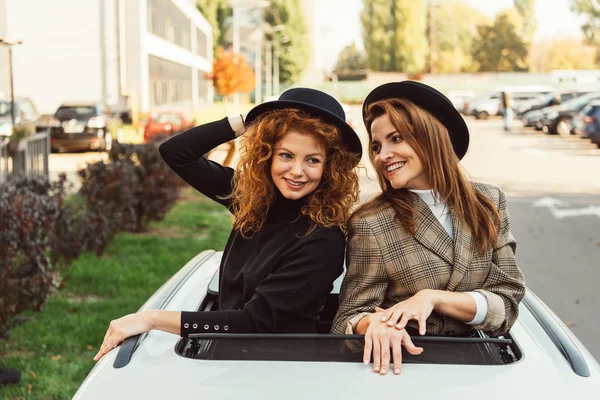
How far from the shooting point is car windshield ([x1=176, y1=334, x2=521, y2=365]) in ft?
7.57

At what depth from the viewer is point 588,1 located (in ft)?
230

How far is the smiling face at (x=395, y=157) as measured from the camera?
275 centimetres

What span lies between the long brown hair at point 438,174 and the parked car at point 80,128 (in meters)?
21.3

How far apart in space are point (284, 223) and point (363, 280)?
0.35m

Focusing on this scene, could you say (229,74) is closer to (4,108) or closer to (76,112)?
(76,112)

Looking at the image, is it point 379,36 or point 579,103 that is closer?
point 579,103

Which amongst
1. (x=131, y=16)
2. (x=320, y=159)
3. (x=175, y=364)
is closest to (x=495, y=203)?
(x=320, y=159)

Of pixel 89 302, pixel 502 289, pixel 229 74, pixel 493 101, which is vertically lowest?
pixel 89 302

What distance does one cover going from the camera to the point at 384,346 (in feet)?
7.35

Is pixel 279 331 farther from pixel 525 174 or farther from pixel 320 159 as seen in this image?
pixel 525 174

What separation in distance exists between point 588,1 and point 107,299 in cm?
7057

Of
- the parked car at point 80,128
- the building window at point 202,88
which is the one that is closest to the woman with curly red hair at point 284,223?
the parked car at point 80,128

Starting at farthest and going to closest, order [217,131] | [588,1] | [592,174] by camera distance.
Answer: [588,1], [592,174], [217,131]

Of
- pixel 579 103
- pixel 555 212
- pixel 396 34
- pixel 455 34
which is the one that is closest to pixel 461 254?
pixel 555 212
